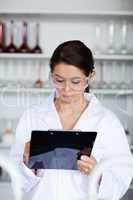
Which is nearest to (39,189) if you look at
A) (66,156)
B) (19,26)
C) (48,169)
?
(48,169)

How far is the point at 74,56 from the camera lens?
1.35 meters

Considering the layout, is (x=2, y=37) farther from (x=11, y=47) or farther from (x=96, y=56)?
(x=96, y=56)

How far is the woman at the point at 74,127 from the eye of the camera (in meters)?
1.24

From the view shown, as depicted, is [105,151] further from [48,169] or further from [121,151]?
[48,169]

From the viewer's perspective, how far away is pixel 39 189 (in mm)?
1285

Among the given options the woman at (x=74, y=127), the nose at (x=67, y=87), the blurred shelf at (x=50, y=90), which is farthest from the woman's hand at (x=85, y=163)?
the blurred shelf at (x=50, y=90)

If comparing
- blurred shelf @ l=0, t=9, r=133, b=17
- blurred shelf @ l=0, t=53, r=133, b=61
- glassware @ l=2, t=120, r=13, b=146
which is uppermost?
blurred shelf @ l=0, t=9, r=133, b=17

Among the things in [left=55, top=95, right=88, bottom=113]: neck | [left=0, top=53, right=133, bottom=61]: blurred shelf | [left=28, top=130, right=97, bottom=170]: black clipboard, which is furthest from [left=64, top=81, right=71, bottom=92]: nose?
[left=0, top=53, right=133, bottom=61]: blurred shelf

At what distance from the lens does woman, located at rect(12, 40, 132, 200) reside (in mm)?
1241

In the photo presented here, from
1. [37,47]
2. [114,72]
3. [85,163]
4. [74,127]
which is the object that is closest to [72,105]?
[74,127]

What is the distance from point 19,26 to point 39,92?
515 mm

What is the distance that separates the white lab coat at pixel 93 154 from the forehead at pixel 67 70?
0.46 ft

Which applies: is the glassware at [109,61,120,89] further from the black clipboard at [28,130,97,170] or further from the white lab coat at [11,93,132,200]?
the black clipboard at [28,130,97,170]

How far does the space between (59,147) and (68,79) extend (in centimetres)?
26
